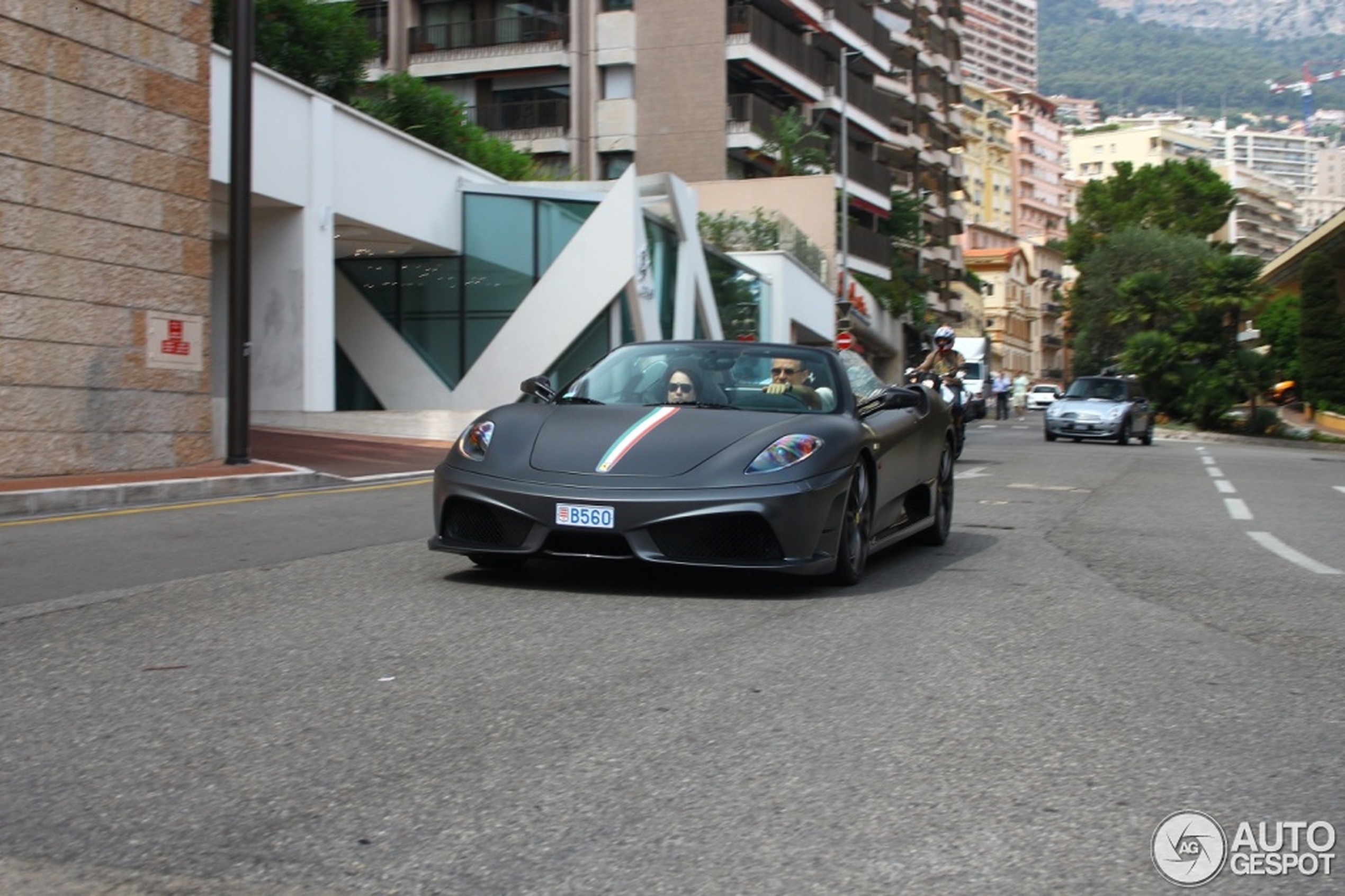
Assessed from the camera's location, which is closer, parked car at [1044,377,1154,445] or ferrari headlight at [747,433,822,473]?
ferrari headlight at [747,433,822,473]

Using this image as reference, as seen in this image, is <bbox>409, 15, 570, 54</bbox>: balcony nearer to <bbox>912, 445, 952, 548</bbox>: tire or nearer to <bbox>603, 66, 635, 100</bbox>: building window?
<bbox>603, 66, 635, 100</bbox>: building window

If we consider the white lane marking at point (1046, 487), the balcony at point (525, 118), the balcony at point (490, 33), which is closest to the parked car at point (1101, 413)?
the white lane marking at point (1046, 487)

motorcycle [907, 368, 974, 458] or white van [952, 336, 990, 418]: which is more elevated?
white van [952, 336, 990, 418]

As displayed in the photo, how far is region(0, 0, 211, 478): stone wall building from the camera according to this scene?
519 inches

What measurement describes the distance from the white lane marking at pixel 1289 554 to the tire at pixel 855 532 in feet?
9.40

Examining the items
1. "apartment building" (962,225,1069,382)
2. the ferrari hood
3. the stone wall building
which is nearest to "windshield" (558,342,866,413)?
the ferrari hood

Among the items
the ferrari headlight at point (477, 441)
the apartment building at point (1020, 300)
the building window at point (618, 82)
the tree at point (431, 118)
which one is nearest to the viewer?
the ferrari headlight at point (477, 441)

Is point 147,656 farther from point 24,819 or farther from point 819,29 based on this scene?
point 819,29

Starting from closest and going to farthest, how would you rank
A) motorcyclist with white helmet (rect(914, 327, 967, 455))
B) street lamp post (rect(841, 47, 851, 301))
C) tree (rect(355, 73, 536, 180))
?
motorcyclist with white helmet (rect(914, 327, 967, 455)) < tree (rect(355, 73, 536, 180)) < street lamp post (rect(841, 47, 851, 301))

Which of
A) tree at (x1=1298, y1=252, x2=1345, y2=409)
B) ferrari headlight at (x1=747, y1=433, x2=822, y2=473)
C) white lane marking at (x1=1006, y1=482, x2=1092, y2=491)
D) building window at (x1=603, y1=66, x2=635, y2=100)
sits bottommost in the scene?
white lane marking at (x1=1006, y1=482, x2=1092, y2=491)

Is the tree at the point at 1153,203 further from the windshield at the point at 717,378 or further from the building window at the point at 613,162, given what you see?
the windshield at the point at 717,378

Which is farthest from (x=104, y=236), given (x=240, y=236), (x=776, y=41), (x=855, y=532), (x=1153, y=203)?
(x=1153, y=203)

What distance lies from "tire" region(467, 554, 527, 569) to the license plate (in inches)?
21.0

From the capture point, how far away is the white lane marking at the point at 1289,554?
9.02 m
